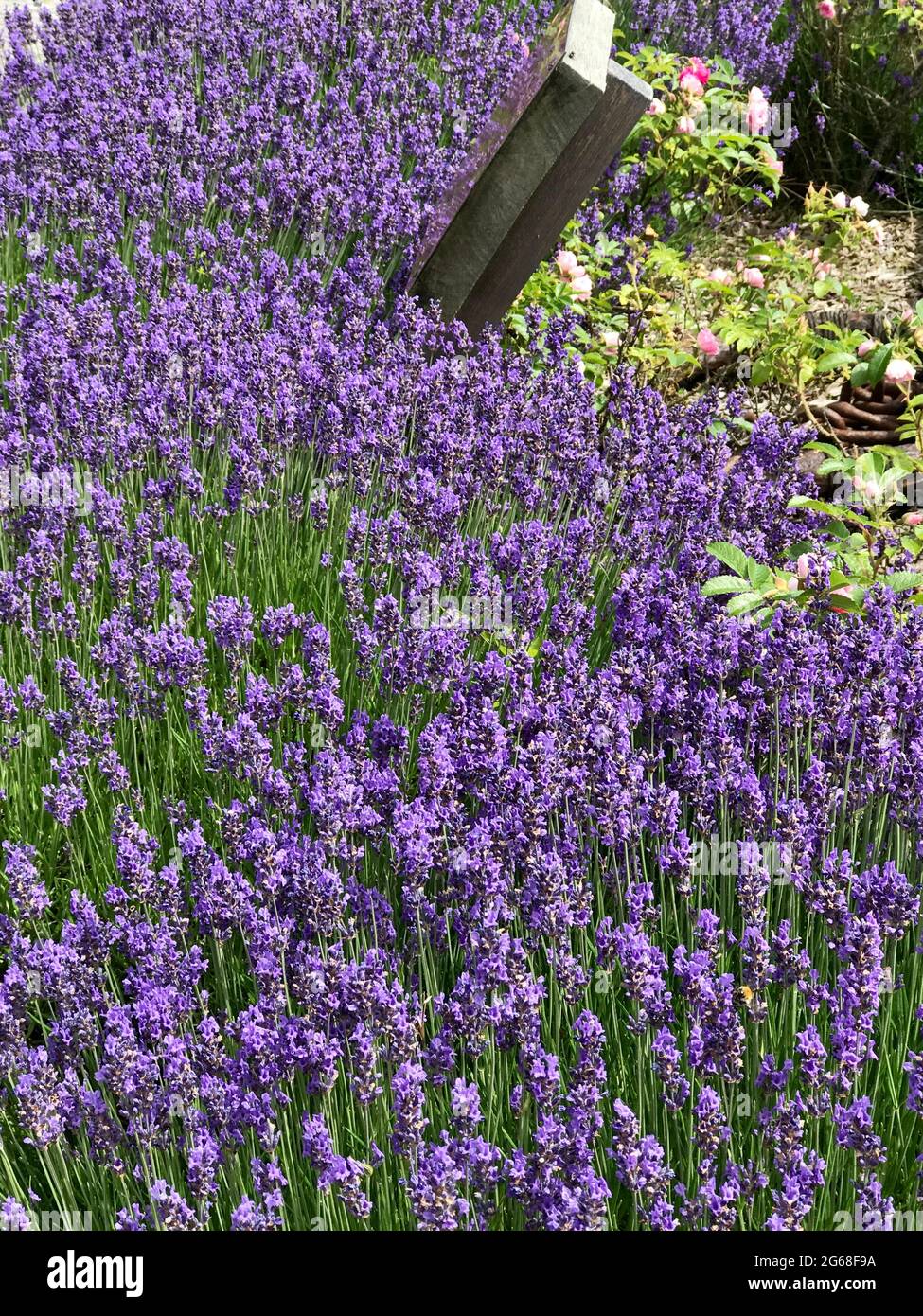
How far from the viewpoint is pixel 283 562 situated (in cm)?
342

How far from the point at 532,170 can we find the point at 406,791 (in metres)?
2.66

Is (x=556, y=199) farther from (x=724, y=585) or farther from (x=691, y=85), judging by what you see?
(x=724, y=585)

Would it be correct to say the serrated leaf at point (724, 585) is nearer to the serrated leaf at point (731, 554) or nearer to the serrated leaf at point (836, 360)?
the serrated leaf at point (731, 554)

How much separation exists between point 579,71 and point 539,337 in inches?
37.3

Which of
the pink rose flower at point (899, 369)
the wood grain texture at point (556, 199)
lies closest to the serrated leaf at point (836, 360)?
the pink rose flower at point (899, 369)

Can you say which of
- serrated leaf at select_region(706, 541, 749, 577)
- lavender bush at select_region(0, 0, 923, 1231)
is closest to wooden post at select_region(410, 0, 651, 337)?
lavender bush at select_region(0, 0, 923, 1231)

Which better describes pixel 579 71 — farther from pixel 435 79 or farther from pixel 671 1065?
pixel 671 1065

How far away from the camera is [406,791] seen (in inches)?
113

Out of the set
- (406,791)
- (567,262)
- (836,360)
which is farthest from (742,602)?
(567,262)

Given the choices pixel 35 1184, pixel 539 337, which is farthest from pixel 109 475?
pixel 539 337

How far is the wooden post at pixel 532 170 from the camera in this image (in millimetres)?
4598

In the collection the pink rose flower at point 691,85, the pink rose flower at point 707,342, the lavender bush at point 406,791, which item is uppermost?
the pink rose flower at point 691,85

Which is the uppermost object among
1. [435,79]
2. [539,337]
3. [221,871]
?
[435,79]

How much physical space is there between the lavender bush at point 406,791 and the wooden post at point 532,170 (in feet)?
0.78
